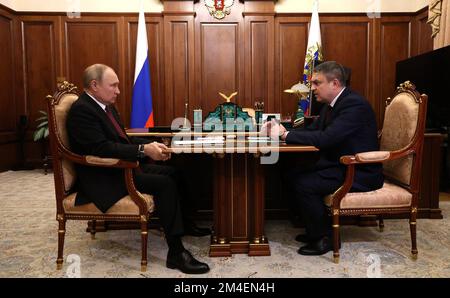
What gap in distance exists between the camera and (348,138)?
2541 millimetres

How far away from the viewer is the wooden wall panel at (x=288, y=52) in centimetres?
629

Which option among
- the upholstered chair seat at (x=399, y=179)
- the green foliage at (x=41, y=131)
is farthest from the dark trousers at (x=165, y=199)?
the green foliage at (x=41, y=131)

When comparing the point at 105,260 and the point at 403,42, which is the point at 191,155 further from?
the point at 403,42

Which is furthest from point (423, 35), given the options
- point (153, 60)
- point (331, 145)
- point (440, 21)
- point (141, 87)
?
point (331, 145)

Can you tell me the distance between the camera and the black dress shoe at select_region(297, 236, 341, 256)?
8.41 feet

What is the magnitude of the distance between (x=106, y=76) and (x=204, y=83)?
3.96 m

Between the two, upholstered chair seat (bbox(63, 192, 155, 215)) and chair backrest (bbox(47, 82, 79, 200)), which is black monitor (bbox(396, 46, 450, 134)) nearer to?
upholstered chair seat (bbox(63, 192, 155, 215))

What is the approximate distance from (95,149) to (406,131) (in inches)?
76.6

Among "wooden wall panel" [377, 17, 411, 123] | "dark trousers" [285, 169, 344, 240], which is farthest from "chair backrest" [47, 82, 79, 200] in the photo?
"wooden wall panel" [377, 17, 411, 123]

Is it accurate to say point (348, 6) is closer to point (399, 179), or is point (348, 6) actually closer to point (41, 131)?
point (399, 179)

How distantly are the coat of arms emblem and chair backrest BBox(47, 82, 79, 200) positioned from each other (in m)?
4.11

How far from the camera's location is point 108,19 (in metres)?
6.30
